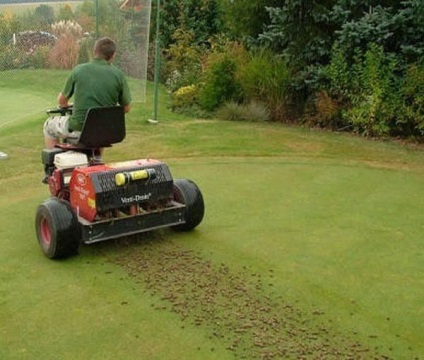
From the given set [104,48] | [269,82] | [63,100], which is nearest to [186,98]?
[269,82]

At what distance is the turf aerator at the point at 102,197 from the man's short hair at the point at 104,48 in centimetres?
48

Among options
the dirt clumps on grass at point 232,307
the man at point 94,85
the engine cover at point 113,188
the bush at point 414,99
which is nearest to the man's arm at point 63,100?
the man at point 94,85

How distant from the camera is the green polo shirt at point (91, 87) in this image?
524 centimetres

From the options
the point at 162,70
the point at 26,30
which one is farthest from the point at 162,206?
the point at 162,70

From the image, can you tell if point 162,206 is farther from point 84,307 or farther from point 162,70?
point 162,70

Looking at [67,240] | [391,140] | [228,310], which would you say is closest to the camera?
[228,310]

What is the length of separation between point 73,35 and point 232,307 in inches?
259

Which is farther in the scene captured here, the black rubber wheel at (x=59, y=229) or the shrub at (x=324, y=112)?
the shrub at (x=324, y=112)

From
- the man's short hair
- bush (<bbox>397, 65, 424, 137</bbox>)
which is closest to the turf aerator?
the man's short hair

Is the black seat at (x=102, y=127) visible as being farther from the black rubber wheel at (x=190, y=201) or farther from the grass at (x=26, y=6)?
the grass at (x=26, y=6)

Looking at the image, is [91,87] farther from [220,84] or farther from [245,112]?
[220,84]

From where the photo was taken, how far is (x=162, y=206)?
5.20 m

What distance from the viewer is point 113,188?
4801mm

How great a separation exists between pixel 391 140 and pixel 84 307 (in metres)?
6.54
